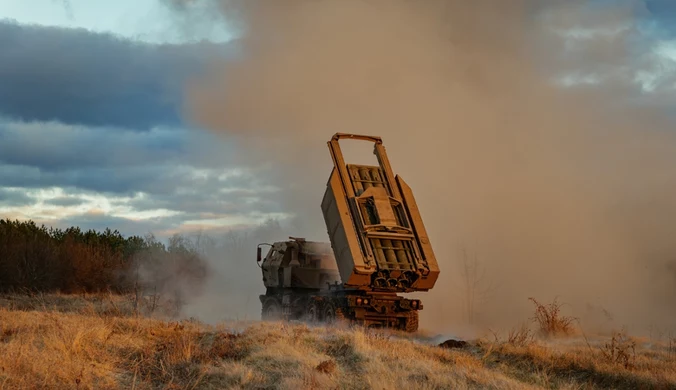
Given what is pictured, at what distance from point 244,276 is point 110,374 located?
25.6 meters

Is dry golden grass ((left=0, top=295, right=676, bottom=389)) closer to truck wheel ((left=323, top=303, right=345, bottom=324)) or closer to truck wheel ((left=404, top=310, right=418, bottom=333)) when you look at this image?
truck wheel ((left=323, top=303, right=345, bottom=324))

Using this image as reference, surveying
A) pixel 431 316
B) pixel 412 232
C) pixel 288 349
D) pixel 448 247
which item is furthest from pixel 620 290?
pixel 288 349

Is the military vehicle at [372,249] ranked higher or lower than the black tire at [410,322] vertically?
higher

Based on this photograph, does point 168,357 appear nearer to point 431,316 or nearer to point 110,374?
point 110,374

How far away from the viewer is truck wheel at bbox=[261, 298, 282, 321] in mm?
21922

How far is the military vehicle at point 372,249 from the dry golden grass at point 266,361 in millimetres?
3420

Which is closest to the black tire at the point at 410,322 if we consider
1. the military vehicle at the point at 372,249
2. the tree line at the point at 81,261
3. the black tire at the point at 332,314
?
the military vehicle at the point at 372,249

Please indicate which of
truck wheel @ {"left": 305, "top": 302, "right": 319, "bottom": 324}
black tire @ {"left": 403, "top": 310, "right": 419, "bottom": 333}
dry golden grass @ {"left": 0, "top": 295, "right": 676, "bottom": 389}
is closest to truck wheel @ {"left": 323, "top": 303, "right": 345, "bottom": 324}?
truck wheel @ {"left": 305, "top": 302, "right": 319, "bottom": 324}

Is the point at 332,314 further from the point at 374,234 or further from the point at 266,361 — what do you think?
the point at 266,361

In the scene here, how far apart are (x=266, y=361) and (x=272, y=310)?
11646 mm

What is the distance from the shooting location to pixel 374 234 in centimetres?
1811

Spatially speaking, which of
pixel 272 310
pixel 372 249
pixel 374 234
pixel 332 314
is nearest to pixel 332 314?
pixel 332 314

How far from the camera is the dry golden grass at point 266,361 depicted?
9.56m

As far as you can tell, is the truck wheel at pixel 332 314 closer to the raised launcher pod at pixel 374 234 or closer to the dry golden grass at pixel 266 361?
the raised launcher pod at pixel 374 234
